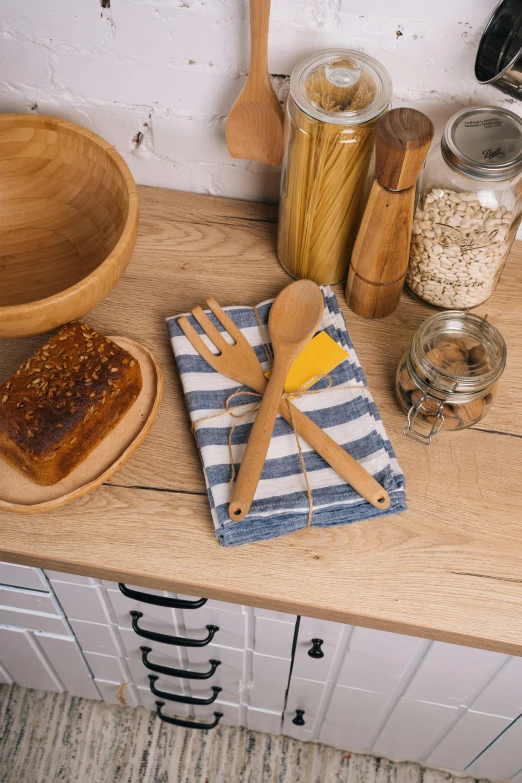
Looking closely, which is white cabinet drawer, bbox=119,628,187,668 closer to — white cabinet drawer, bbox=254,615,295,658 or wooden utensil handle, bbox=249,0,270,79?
white cabinet drawer, bbox=254,615,295,658

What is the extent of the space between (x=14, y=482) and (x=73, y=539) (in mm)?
102

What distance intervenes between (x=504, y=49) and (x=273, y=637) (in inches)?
32.6

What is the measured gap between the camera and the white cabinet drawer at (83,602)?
0.97 meters

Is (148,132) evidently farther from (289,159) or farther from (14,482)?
(14,482)

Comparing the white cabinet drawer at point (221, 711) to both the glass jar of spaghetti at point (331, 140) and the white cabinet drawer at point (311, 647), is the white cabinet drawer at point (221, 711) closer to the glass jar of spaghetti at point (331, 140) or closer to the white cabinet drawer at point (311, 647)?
the white cabinet drawer at point (311, 647)

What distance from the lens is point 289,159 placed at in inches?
33.9

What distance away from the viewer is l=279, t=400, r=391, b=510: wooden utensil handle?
79cm

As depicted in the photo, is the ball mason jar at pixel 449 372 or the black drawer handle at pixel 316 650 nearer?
the ball mason jar at pixel 449 372

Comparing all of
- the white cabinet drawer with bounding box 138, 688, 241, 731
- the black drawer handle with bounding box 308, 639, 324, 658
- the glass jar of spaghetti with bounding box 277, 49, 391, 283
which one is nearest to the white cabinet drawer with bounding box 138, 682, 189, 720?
the white cabinet drawer with bounding box 138, 688, 241, 731

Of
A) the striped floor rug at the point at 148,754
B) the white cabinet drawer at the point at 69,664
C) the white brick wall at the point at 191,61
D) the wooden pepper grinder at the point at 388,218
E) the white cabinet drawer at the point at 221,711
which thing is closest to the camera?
the wooden pepper grinder at the point at 388,218

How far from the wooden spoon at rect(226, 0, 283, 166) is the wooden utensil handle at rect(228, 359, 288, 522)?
0.32m

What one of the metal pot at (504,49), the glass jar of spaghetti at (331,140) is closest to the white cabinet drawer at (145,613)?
the glass jar of spaghetti at (331,140)

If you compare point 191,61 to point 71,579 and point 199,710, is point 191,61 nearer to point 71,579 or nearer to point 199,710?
point 71,579

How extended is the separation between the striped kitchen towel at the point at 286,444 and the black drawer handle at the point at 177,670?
17.9 inches
